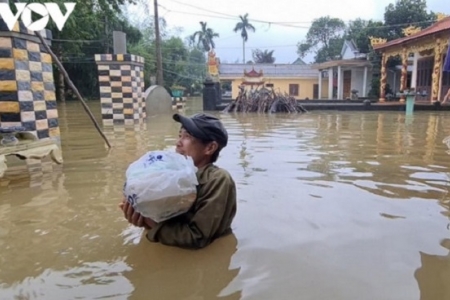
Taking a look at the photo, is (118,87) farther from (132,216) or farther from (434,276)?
(434,276)

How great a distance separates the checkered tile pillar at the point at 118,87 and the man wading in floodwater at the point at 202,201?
9.04 m

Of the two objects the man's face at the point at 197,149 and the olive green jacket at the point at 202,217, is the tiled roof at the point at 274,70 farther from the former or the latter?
the olive green jacket at the point at 202,217

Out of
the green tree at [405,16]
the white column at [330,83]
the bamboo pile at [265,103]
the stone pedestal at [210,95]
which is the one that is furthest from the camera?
the white column at [330,83]

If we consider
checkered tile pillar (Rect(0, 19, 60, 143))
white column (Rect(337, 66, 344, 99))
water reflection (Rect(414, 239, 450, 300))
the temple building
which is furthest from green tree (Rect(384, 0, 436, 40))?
water reflection (Rect(414, 239, 450, 300))

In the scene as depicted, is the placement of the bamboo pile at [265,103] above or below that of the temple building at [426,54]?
below

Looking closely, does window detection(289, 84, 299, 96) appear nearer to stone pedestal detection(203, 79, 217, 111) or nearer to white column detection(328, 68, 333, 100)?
white column detection(328, 68, 333, 100)

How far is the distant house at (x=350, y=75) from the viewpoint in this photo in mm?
28481

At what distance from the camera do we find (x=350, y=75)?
29828 mm

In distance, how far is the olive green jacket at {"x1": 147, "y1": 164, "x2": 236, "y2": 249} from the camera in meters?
2.22

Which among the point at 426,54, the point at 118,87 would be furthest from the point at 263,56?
the point at 118,87

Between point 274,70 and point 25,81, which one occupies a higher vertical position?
point 274,70

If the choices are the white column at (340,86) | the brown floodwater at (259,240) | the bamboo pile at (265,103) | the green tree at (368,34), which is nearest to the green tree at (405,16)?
the green tree at (368,34)

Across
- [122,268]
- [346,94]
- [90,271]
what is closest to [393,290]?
[122,268]

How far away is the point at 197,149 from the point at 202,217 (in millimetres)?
404
